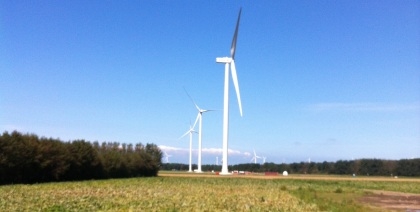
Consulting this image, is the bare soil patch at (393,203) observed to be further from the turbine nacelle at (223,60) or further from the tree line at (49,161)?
the turbine nacelle at (223,60)

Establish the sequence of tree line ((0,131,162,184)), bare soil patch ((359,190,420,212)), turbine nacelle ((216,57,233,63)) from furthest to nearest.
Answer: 1. turbine nacelle ((216,57,233,63))
2. tree line ((0,131,162,184))
3. bare soil patch ((359,190,420,212))

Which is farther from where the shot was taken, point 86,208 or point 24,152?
point 24,152

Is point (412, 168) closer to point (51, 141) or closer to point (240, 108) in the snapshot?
point (240, 108)

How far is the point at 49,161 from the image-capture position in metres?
73.2

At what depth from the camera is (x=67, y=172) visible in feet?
267

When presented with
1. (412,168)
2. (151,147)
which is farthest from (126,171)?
(412,168)

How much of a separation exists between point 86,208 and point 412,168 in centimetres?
18611

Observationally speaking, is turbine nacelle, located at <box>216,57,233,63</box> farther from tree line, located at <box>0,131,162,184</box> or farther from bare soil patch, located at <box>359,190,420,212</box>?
bare soil patch, located at <box>359,190,420,212</box>

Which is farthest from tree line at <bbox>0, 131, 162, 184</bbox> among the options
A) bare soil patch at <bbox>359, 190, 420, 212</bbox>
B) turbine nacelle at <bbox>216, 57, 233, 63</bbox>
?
bare soil patch at <bbox>359, 190, 420, 212</bbox>

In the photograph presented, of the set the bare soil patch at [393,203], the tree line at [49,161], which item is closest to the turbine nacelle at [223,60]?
the tree line at [49,161]

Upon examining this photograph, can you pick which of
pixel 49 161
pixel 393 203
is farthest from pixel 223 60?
pixel 393 203

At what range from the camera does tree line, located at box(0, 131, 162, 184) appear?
211 feet

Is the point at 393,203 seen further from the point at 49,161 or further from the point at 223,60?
the point at 223,60

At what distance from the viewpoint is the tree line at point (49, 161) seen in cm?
6425
